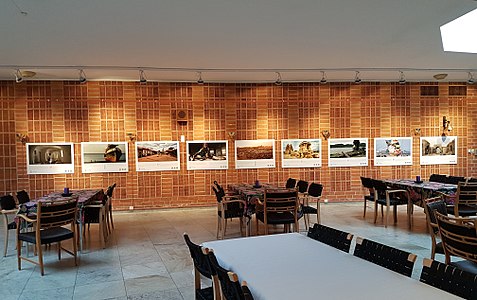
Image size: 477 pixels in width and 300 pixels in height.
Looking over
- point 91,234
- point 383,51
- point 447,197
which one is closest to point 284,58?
point 383,51

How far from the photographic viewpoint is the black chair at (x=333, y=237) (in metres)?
2.68

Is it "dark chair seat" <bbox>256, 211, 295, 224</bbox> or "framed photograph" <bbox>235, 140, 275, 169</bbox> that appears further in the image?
"framed photograph" <bbox>235, 140, 275, 169</bbox>

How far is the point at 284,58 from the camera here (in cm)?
686

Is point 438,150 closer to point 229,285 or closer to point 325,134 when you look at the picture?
point 325,134

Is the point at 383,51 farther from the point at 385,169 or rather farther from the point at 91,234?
the point at 91,234

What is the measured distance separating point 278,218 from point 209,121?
14.7 ft

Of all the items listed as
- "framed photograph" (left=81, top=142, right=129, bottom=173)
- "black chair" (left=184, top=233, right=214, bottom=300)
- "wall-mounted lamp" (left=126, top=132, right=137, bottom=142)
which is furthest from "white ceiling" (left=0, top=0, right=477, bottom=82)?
"black chair" (left=184, top=233, right=214, bottom=300)

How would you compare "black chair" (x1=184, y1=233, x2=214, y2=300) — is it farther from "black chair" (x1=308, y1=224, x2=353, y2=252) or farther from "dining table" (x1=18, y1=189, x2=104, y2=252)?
"dining table" (x1=18, y1=189, x2=104, y2=252)

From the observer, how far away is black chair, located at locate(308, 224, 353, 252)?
106 inches

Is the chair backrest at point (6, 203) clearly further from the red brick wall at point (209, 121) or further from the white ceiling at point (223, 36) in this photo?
the red brick wall at point (209, 121)

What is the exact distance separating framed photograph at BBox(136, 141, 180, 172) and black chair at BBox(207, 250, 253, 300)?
703 centimetres

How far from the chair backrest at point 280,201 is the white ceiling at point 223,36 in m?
2.39

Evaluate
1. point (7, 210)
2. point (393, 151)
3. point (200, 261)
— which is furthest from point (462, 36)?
point (7, 210)

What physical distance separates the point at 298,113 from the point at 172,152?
3455 millimetres
